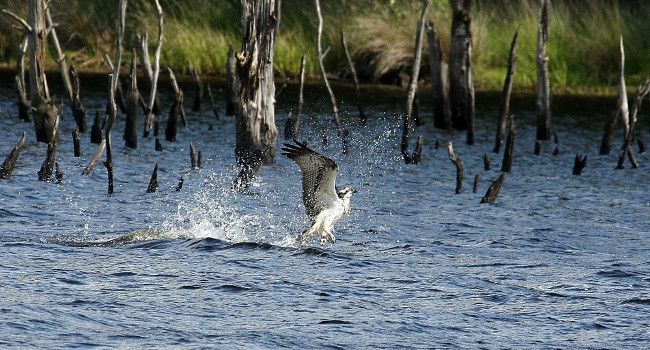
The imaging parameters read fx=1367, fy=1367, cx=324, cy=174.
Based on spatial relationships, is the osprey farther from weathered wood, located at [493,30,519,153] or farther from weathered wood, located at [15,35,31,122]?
weathered wood, located at [493,30,519,153]

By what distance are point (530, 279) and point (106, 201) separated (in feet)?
19.5

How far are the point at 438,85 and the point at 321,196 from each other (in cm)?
1338

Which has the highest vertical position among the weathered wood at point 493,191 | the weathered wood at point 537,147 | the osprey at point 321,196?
the osprey at point 321,196

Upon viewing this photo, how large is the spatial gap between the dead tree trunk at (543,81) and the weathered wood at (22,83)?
8.71m

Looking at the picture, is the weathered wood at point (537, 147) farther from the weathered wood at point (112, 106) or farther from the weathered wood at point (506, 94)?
the weathered wood at point (112, 106)

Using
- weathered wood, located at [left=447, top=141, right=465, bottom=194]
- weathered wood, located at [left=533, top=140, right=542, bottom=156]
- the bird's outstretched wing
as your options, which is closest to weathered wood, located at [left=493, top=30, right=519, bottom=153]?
weathered wood, located at [left=533, top=140, right=542, bottom=156]

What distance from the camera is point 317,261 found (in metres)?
13.3

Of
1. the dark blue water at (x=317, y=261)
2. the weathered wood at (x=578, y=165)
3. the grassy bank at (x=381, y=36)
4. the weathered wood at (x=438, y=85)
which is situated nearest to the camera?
the dark blue water at (x=317, y=261)

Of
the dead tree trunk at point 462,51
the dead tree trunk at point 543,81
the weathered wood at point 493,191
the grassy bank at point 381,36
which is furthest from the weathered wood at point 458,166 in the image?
the grassy bank at point 381,36

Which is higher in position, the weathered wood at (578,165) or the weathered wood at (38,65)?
the weathered wood at (38,65)

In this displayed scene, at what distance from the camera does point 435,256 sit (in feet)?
46.0

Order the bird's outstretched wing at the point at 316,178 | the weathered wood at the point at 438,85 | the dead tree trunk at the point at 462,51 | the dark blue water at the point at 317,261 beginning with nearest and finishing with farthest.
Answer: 1. the dark blue water at the point at 317,261
2. the bird's outstretched wing at the point at 316,178
3. the dead tree trunk at the point at 462,51
4. the weathered wood at the point at 438,85

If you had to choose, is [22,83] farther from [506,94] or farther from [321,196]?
[321,196]

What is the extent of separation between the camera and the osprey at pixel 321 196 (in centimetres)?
1328
